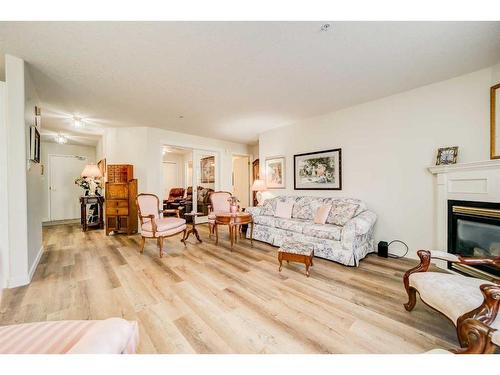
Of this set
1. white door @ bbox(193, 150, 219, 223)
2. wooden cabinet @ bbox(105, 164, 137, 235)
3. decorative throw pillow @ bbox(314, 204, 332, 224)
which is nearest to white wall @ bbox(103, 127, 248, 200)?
wooden cabinet @ bbox(105, 164, 137, 235)

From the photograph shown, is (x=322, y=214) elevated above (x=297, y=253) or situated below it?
above

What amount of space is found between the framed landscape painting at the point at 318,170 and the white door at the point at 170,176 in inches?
203

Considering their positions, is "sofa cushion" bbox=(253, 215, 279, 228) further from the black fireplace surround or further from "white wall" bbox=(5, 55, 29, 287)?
"white wall" bbox=(5, 55, 29, 287)

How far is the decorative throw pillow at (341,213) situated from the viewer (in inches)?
123

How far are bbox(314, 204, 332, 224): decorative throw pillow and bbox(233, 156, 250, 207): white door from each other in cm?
375

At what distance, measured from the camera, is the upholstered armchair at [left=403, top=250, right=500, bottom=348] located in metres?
1.03

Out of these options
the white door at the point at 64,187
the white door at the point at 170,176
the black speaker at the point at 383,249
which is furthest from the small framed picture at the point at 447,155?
the white door at the point at 64,187

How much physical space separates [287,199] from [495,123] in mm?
2942

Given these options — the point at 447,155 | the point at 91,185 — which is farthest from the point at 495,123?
the point at 91,185

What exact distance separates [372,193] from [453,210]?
3.36ft

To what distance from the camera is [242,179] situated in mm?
7094

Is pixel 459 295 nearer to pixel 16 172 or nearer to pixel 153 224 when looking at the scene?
pixel 153 224
